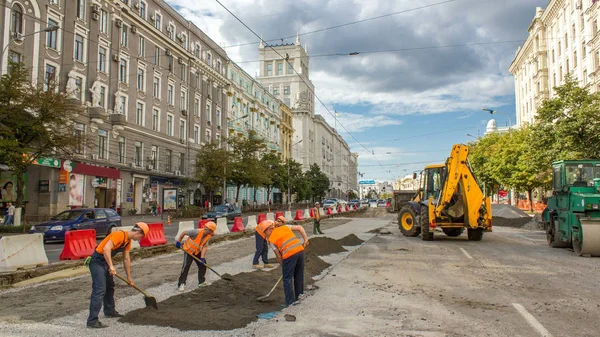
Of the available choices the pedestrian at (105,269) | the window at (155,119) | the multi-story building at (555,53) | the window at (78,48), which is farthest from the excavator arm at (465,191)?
the window at (155,119)

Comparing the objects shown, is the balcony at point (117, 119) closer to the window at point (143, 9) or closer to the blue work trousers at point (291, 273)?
the window at point (143, 9)

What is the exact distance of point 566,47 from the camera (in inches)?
1896

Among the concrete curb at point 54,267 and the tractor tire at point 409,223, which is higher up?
the tractor tire at point 409,223

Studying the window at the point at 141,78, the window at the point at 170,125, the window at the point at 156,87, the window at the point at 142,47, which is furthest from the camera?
the window at the point at 170,125

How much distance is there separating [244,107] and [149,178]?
26.2m

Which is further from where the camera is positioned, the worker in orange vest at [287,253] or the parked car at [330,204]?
the parked car at [330,204]

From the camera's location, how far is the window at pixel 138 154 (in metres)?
40.3

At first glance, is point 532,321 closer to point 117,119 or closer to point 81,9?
point 117,119

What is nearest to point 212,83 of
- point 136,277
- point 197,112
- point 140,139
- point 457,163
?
point 197,112

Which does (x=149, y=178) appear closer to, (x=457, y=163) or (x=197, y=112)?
(x=197, y=112)

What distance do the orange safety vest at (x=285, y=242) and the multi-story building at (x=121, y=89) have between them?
2228 cm

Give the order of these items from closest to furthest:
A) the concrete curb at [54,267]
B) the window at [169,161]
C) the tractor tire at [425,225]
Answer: the concrete curb at [54,267] < the tractor tire at [425,225] < the window at [169,161]

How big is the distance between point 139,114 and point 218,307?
37.0 metres

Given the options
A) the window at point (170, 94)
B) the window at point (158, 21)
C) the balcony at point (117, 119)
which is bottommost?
the balcony at point (117, 119)
